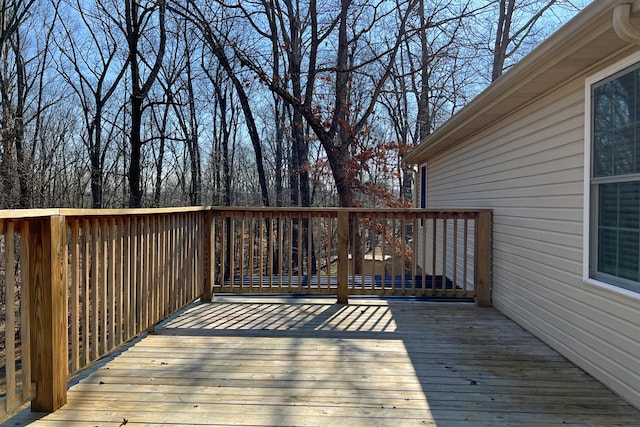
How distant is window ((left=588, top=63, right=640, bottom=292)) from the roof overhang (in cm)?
19

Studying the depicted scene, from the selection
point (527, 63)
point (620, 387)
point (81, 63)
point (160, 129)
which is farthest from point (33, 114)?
point (620, 387)

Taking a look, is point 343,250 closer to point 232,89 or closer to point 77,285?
point 77,285

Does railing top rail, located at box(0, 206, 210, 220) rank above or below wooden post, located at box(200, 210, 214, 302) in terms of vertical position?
above

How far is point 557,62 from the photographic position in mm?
2812

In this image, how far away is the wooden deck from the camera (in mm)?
2217

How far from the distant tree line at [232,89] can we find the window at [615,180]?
7.79m

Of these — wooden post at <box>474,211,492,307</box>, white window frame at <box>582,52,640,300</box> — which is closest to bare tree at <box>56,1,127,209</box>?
wooden post at <box>474,211,492,307</box>

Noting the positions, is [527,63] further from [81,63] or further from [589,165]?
[81,63]

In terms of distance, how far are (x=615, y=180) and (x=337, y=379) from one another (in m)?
2.14

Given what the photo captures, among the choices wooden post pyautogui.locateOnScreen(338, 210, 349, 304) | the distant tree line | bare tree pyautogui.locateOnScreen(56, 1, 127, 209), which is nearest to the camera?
wooden post pyautogui.locateOnScreen(338, 210, 349, 304)

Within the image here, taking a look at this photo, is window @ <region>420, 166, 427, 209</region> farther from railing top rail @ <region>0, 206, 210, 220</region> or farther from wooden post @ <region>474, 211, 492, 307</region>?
railing top rail @ <region>0, 206, 210, 220</region>

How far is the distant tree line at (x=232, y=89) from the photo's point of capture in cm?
1118

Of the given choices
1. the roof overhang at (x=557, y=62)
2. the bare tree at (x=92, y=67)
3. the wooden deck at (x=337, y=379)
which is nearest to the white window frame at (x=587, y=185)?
the roof overhang at (x=557, y=62)

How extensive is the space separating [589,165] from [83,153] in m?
15.1
